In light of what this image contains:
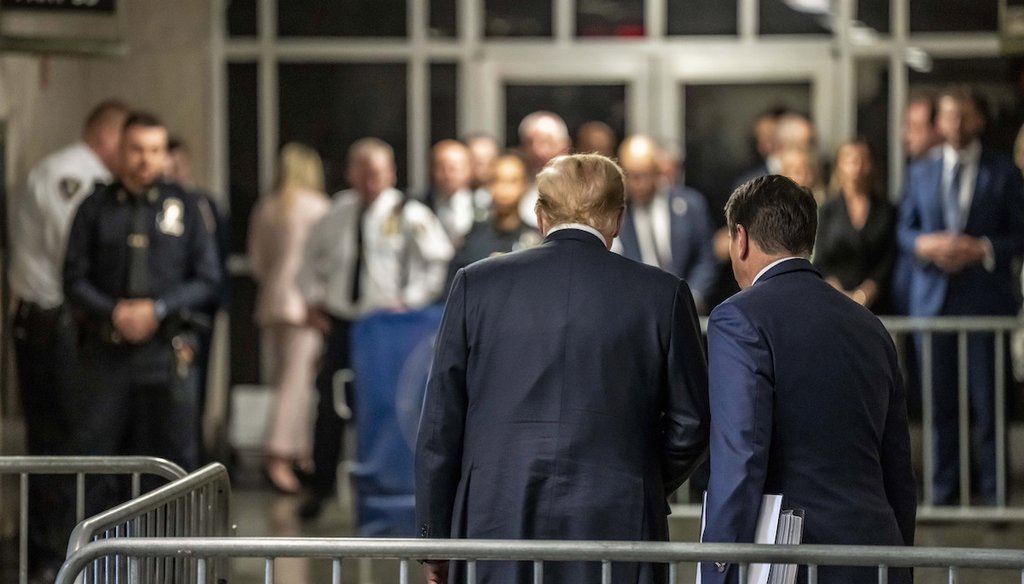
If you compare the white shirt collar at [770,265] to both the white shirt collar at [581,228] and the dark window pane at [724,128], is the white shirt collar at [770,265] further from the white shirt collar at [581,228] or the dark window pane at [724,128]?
the dark window pane at [724,128]

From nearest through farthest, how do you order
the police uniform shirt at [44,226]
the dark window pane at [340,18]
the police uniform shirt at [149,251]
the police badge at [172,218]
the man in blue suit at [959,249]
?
the police uniform shirt at [149,251], the police badge at [172,218], the police uniform shirt at [44,226], the man in blue suit at [959,249], the dark window pane at [340,18]

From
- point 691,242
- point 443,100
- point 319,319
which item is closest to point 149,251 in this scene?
point 319,319

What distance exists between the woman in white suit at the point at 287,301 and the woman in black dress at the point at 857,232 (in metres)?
3.31

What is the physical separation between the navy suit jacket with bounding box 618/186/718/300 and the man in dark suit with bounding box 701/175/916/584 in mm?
5961

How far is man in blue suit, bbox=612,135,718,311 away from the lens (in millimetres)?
9852

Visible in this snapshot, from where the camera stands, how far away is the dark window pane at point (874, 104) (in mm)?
11539

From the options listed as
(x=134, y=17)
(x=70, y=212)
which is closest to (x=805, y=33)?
(x=134, y=17)

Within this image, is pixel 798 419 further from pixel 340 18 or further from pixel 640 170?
pixel 340 18

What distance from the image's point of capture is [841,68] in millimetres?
11625

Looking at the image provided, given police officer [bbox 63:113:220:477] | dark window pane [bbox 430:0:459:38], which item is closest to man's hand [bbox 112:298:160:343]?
police officer [bbox 63:113:220:477]

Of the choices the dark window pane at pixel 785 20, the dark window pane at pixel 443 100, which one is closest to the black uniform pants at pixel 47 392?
the dark window pane at pixel 443 100

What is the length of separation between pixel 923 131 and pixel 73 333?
5043 millimetres

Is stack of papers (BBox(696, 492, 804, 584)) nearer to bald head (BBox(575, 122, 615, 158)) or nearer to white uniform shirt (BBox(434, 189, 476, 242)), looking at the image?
white uniform shirt (BBox(434, 189, 476, 242))

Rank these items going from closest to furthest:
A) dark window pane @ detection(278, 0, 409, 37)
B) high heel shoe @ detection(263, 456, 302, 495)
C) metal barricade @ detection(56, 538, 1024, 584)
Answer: metal barricade @ detection(56, 538, 1024, 584) → high heel shoe @ detection(263, 456, 302, 495) → dark window pane @ detection(278, 0, 409, 37)
